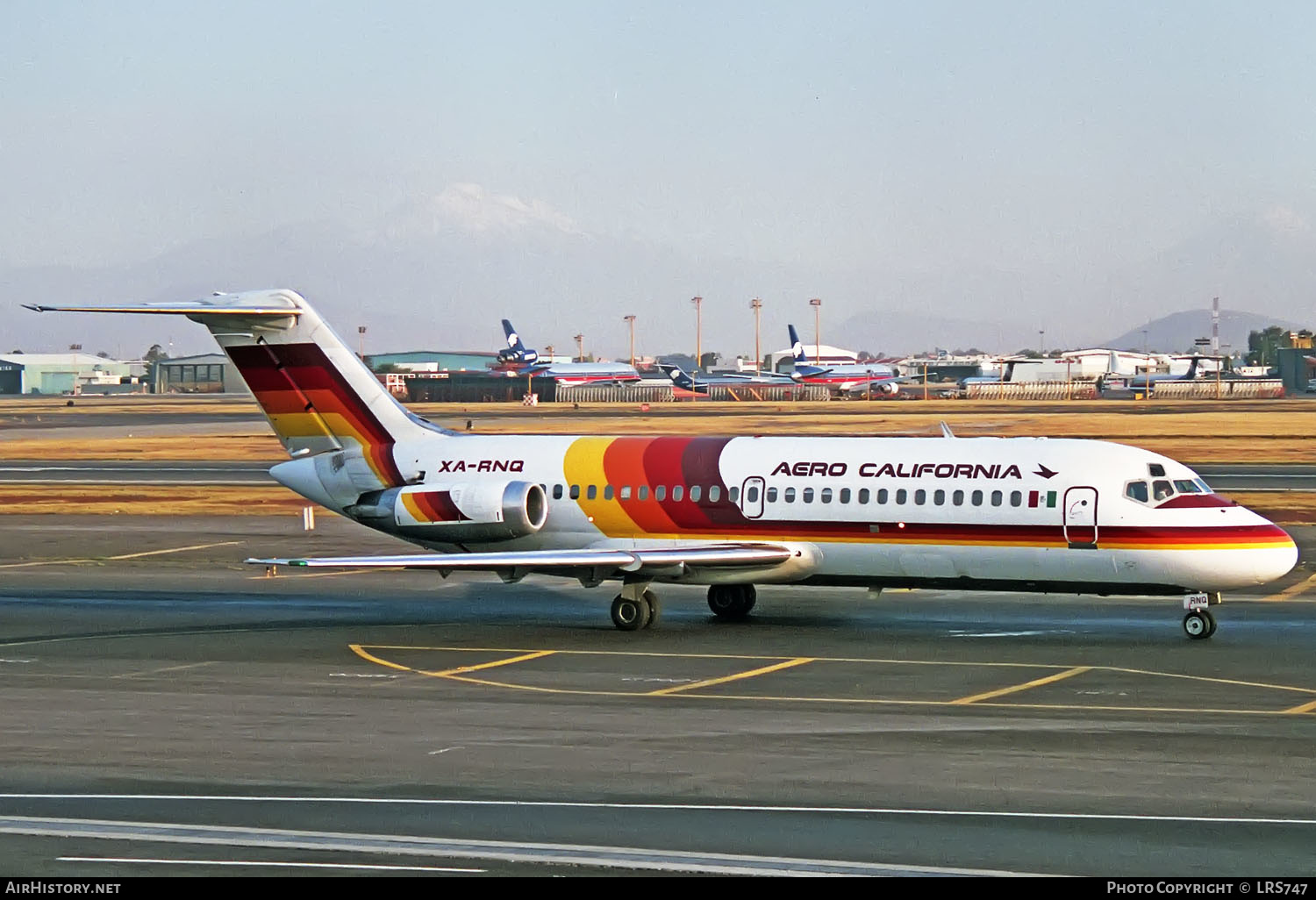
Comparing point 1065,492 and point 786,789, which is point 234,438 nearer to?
point 1065,492

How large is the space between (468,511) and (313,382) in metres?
4.76

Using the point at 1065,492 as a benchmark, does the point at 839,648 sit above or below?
below

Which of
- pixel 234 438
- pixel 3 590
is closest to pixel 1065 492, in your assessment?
pixel 3 590

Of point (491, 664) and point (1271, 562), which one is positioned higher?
point (1271, 562)

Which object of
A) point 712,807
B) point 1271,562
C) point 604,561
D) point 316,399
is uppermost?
point 316,399

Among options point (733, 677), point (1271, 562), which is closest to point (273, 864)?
point (733, 677)

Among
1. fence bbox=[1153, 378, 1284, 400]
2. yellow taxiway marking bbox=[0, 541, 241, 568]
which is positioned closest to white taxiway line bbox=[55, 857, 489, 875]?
yellow taxiway marking bbox=[0, 541, 241, 568]

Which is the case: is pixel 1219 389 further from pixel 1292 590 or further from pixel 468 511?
pixel 468 511

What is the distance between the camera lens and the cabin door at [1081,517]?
3053cm

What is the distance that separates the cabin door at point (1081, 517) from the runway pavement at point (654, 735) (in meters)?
1.85

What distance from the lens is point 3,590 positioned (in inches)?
1577

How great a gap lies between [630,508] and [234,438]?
7991cm

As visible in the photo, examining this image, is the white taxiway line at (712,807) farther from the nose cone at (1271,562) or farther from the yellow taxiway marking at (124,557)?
the yellow taxiway marking at (124,557)

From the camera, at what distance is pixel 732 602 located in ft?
113
